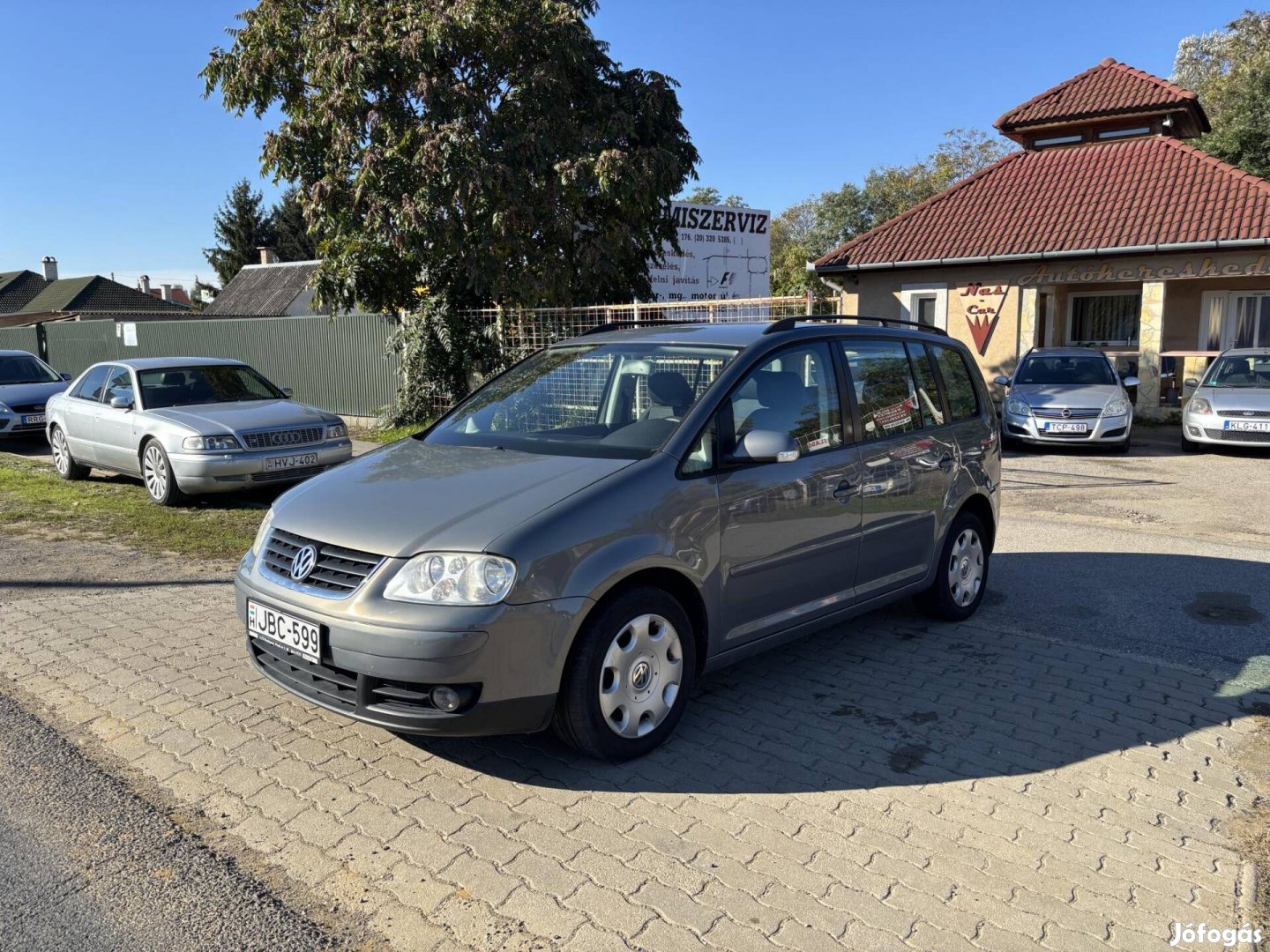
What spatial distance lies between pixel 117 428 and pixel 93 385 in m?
1.32

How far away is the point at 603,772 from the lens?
3885 millimetres

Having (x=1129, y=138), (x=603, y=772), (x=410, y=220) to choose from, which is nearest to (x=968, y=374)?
(x=603, y=772)

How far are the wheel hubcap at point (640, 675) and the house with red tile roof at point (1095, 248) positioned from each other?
16125 mm

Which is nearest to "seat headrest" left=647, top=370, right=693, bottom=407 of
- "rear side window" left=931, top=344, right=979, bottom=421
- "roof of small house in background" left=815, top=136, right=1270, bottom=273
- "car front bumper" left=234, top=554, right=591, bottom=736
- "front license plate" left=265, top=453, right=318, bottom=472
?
"car front bumper" left=234, top=554, right=591, bottom=736

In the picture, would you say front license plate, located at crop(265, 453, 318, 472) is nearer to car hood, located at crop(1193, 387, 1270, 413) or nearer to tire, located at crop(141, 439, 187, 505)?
tire, located at crop(141, 439, 187, 505)

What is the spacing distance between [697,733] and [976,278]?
671 inches

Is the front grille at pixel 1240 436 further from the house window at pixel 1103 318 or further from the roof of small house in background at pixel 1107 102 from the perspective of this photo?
the roof of small house in background at pixel 1107 102

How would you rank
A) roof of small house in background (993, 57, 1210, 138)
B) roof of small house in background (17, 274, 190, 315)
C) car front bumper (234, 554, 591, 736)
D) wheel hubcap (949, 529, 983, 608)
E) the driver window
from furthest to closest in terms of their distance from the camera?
1. roof of small house in background (17, 274, 190, 315)
2. roof of small house in background (993, 57, 1210, 138)
3. wheel hubcap (949, 529, 983, 608)
4. the driver window
5. car front bumper (234, 554, 591, 736)

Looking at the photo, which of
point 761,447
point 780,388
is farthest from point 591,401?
point 761,447

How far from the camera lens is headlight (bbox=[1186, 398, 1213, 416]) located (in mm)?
13227

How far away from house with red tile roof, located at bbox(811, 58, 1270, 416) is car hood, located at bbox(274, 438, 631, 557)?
1611 cm

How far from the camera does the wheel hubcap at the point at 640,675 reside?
380 cm

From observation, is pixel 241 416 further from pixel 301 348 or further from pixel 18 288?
pixel 18 288

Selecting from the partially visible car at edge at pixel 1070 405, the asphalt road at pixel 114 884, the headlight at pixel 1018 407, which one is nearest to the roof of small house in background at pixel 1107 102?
the partially visible car at edge at pixel 1070 405
